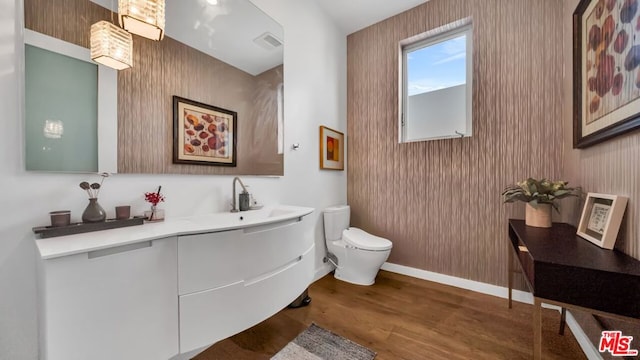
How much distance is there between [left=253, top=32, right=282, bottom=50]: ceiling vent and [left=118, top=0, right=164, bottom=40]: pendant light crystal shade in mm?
779

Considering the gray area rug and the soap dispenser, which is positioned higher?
the soap dispenser

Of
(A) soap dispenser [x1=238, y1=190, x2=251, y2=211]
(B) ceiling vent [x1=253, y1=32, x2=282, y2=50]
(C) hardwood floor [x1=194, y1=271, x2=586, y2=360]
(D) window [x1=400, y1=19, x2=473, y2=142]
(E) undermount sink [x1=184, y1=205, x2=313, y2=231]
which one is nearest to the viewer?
(E) undermount sink [x1=184, y1=205, x2=313, y2=231]

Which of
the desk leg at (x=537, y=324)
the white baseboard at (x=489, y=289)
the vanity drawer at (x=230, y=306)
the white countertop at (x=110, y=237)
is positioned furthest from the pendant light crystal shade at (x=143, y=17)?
the white baseboard at (x=489, y=289)

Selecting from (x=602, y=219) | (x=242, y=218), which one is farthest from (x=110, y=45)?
(x=602, y=219)

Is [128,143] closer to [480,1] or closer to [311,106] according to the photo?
[311,106]

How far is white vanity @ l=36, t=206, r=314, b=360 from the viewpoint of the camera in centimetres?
73

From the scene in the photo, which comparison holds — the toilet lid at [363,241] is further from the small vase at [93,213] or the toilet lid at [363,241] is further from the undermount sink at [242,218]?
the small vase at [93,213]

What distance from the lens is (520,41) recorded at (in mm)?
1938

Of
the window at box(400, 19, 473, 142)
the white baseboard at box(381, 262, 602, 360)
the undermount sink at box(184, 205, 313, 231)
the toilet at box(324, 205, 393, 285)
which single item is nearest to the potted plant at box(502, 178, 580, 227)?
the white baseboard at box(381, 262, 602, 360)

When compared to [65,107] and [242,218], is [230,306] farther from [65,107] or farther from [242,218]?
[65,107]

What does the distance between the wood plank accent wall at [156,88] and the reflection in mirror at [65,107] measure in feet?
0.15

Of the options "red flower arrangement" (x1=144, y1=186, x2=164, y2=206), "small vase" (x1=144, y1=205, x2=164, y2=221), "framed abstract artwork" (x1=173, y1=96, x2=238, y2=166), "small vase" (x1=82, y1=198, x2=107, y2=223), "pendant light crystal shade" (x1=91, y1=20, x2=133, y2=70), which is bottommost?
"small vase" (x1=144, y1=205, x2=164, y2=221)

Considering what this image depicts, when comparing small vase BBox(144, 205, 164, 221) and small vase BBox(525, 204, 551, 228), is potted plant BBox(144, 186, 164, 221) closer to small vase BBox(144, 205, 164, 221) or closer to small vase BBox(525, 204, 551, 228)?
small vase BBox(144, 205, 164, 221)

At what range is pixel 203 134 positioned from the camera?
1451mm
